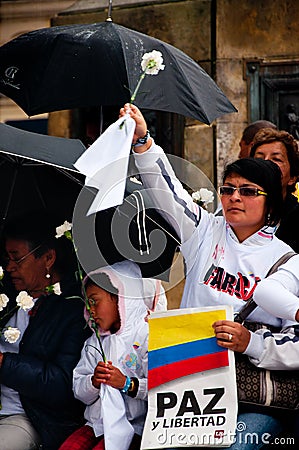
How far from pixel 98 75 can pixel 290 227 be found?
1299 millimetres

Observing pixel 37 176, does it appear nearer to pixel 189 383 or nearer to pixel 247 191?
pixel 247 191

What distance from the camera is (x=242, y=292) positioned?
15.3ft

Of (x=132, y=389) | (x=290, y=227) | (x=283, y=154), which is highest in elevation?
(x=283, y=154)

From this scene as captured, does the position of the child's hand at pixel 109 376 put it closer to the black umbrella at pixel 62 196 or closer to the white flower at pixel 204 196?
the black umbrella at pixel 62 196

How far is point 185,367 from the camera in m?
4.49

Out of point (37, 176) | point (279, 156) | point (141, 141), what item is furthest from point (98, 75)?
point (279, 156)

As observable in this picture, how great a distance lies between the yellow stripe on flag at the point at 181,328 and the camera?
4477 millimetres

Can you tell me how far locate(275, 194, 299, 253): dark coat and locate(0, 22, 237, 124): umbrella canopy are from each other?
2.06 feet

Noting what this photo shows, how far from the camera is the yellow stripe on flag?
4.48 m

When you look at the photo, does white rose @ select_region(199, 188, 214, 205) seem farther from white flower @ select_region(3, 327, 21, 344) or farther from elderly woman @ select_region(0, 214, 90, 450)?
white flower @ select_region(3, 327, 21, 344)

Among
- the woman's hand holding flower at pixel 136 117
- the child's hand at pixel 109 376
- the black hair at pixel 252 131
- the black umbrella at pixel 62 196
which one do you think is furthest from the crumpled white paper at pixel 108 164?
the black hair at pixel 252 131

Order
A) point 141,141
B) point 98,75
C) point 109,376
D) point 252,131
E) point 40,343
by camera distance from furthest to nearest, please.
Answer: point 252,131 < point 98,75 < point 40,343 < point 109,376 < point 141,141

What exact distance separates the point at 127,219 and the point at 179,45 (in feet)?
10.8

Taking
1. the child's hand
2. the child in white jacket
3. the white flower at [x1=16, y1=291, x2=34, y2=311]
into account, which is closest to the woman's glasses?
the child in white jacket
